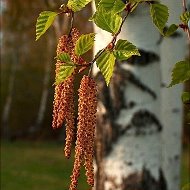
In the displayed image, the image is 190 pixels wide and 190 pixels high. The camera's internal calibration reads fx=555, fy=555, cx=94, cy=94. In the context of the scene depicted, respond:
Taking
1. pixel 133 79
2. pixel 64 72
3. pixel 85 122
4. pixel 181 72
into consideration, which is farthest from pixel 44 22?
pixel 133 79

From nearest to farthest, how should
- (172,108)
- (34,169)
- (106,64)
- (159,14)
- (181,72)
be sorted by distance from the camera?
(106,64)
(159,14)
(181,72)
(172,108)
(34,169)

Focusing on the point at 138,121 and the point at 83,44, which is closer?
the point at 83,44

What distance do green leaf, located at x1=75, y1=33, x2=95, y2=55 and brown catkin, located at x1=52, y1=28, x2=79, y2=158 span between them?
0.01 m

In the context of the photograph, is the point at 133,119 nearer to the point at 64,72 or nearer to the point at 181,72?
the point at 181,72

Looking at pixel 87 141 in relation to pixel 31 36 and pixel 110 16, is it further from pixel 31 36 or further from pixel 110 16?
pixel 31 36

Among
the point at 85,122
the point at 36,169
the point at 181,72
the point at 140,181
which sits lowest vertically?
the point at 36,169

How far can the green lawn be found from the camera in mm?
13232

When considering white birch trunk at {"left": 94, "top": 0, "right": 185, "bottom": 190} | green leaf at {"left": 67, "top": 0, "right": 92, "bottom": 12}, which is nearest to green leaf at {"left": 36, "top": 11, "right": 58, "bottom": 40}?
green leaf at {"left": 67, "top": 0, "right": 92, "bottom": 12}

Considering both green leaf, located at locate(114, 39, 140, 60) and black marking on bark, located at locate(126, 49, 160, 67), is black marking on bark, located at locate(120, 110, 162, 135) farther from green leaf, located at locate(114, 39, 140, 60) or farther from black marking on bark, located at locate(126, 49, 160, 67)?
green leaf, located at locate(114, 39, 140, 60)

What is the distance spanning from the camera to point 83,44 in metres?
1.28

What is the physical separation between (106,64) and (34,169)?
48.3ft

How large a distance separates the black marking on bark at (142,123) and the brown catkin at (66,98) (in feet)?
6.08

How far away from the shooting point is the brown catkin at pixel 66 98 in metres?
1.25

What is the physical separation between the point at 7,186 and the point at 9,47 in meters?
18.3
